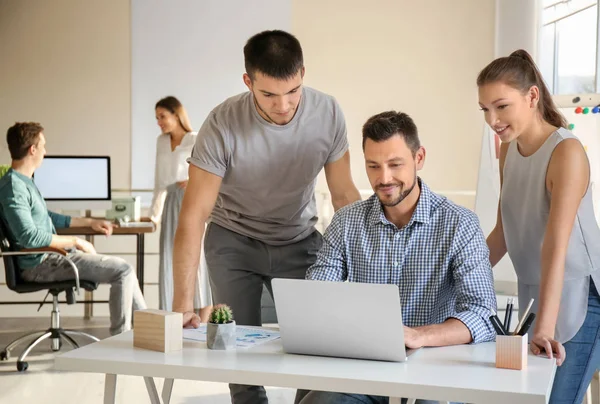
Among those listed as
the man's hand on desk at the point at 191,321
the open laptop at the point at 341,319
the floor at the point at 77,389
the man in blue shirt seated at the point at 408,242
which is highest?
the man in blue shirt seated at the point at 408,242

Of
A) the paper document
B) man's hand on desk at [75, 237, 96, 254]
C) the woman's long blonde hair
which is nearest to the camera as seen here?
the paper document

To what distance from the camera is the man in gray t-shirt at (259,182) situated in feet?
7.21

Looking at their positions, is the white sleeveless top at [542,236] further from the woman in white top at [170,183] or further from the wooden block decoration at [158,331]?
the woman in white top at [170,183]

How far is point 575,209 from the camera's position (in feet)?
6.15

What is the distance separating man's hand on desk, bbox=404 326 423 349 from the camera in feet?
5.59

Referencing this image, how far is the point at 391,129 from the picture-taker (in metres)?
1.97

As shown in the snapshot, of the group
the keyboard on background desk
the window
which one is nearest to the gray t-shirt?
the keyboard on background desk

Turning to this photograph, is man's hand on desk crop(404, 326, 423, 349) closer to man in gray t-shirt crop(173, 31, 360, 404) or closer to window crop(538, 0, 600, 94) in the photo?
man in gray t-shirt crop(173, 31, 360, 404)

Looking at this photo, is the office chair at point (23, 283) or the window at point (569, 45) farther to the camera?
the window at point (569, 45)

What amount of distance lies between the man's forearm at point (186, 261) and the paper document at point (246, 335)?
0.48ft

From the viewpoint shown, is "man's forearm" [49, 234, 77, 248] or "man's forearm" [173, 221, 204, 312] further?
"man's forearm" [49, 234, 77, 248]

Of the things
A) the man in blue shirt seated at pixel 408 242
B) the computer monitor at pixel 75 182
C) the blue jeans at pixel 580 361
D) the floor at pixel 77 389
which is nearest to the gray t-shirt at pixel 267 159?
the man in blue shirt seated at pixel 408 242

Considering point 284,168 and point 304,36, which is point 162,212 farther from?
point 284,168

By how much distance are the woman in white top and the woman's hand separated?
3.36 metres
